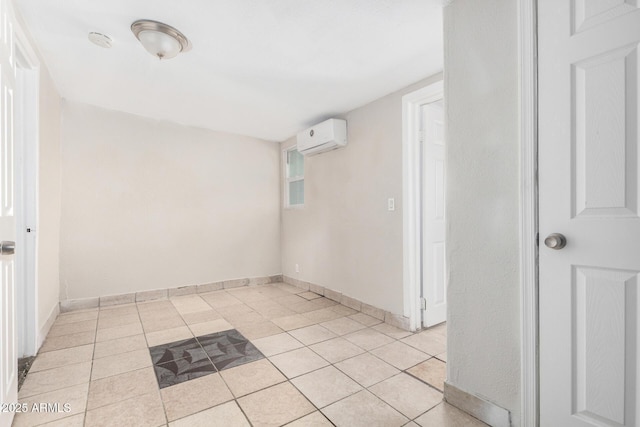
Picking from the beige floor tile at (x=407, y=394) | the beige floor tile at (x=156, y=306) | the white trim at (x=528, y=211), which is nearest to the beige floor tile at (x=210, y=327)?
the beige floor tile at (x=156, y=306)

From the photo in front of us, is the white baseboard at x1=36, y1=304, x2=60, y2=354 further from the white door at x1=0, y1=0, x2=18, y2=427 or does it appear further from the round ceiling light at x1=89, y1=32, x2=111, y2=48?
the round ceiling light at x1=89, y1=32, x2=111, y2=48

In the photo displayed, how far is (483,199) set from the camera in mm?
1560

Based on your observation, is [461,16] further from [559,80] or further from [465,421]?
[465,421]

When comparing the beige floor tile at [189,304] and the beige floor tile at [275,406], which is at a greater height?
the beige floor tile at [189,304]

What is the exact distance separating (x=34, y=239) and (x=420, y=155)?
3.34 metres

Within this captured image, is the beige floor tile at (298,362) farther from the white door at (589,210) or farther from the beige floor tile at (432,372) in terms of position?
the white door at (589,210)

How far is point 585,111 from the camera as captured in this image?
1.21 meters

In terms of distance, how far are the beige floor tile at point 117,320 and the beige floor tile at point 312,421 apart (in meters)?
2.29

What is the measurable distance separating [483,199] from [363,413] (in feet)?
4.41

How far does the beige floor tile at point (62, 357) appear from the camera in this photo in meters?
2.11

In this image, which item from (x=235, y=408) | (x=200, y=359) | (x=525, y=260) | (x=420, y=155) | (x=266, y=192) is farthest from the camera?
(x=266, y=192)

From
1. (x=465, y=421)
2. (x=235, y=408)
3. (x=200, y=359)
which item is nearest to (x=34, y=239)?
(x=200, y=359)

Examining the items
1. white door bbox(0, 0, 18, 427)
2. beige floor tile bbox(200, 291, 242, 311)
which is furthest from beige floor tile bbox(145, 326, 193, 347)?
white door bbox(0, 0, 18, 427)

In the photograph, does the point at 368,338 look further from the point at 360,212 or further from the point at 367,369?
the point at 360,212
